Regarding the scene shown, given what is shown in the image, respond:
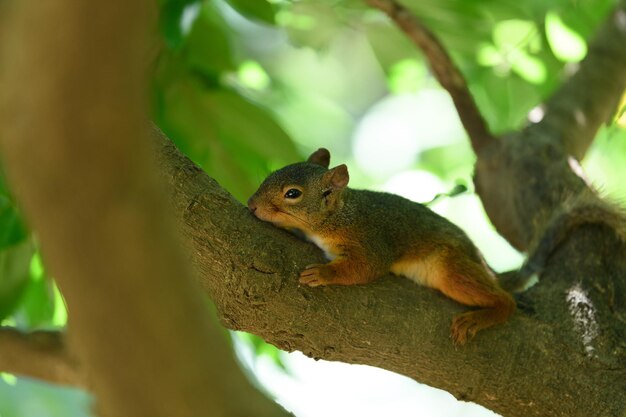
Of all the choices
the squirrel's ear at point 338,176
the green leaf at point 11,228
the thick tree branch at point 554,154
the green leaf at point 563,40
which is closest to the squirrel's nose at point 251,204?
the squirrel's ear at point 338,176

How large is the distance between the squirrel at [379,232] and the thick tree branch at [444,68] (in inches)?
32.7

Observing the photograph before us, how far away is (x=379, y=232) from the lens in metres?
2.89

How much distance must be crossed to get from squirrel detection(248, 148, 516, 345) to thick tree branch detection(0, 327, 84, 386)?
3.28 feet

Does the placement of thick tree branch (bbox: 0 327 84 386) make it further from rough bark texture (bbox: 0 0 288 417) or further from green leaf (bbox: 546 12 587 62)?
green leaf (bbox: 546 12 587 62)

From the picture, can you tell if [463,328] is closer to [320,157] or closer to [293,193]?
[293,193]

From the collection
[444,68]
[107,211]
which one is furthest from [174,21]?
[107,211]

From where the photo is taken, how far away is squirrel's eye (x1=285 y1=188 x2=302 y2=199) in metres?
2.96

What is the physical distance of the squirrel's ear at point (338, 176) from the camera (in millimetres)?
2973

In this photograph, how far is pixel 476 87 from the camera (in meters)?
4.53

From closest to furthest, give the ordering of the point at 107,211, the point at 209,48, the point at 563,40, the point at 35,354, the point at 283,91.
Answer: the point at 107,211
the point at 35,354
the point at 209,48
the point at 563,40
the point at 283,91

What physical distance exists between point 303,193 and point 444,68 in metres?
1.10

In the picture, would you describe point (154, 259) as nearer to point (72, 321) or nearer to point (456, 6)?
point (72, 321)

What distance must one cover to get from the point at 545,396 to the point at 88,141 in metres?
1.94

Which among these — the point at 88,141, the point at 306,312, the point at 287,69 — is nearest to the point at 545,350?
the point at 306,312
